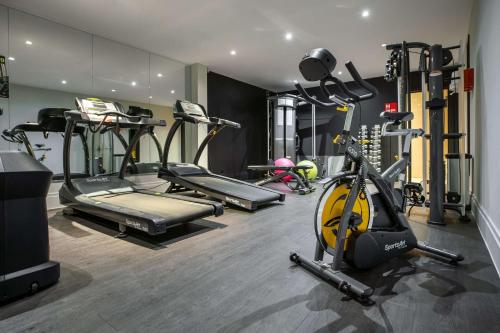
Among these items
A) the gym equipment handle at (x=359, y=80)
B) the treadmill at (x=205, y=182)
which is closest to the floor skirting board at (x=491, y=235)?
the gym equipment handle at (x=359, y=80)

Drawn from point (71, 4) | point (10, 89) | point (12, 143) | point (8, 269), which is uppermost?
point (71, 4)

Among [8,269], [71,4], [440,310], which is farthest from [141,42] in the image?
[440,310]

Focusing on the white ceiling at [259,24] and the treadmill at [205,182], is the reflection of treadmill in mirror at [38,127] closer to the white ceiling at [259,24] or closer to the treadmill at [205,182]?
the white ceiling at [259,24]

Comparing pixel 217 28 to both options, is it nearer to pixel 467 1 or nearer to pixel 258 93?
pixel 467 1

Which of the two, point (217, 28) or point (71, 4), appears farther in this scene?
point (217, 28)

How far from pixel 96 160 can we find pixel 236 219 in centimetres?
367

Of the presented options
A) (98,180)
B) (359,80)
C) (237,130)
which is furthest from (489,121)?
(237,130)

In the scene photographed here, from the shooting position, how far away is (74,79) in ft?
16.4

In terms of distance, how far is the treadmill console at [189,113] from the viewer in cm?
422

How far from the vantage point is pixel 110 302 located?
1521mm

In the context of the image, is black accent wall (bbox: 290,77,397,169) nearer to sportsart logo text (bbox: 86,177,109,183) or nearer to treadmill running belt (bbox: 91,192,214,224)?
treadmill running belt (bbox: 91,192,214,224)

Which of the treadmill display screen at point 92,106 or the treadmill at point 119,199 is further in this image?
the treadmill display screen at point 92,106

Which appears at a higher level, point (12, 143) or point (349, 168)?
point (12, 143)

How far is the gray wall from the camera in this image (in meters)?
2.08
